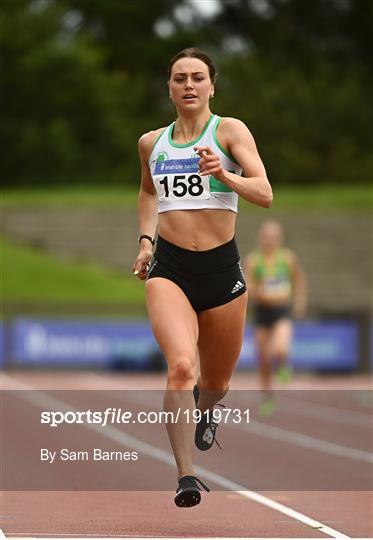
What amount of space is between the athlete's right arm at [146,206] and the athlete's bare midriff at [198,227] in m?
0.31

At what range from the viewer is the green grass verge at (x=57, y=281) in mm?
34250

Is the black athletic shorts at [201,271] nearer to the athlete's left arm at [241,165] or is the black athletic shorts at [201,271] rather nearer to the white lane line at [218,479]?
the athlete's left arm at [241,165]

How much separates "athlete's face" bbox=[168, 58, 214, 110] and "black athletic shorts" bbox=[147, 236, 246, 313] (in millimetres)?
701

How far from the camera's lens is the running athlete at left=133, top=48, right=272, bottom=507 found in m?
6.84

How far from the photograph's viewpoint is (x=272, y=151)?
181 feet

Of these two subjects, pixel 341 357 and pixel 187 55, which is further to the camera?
pixel 341 357

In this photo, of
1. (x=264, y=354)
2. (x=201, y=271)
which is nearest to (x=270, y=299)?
(x=264, y=354)

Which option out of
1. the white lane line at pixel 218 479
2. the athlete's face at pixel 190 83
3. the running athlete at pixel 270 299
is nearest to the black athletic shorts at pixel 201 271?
the athlete's face at pixel 190 83

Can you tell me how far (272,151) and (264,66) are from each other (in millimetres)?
4899

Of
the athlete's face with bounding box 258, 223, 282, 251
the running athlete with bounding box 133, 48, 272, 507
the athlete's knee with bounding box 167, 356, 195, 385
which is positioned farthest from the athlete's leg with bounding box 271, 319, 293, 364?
the athlete's knee with bounding box 167, 356, 195, 385

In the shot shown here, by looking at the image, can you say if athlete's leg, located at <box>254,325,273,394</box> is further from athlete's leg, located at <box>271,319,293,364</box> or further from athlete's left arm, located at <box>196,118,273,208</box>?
athlete's left arm, located at <box>196,118,273,208</box>

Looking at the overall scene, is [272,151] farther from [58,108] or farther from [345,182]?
[58,108]

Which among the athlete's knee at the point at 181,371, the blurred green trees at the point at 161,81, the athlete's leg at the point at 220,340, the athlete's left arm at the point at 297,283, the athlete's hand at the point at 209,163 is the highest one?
the blurred green trees at the point at 161,81

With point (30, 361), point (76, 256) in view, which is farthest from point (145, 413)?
point (76, 256)
